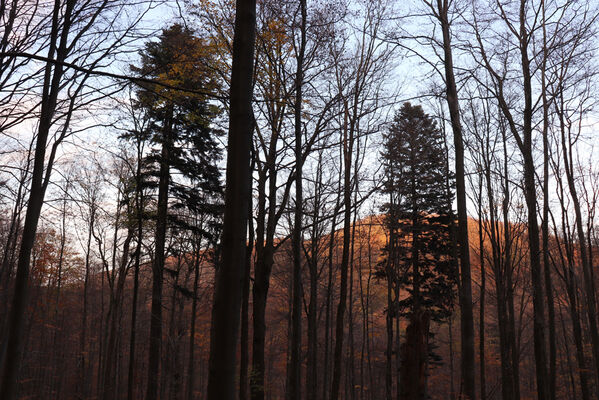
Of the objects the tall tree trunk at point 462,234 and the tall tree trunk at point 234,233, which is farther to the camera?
the tall tree trunk at point 462,234

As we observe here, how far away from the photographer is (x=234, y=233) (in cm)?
304

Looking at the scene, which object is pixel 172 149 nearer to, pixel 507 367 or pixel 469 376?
pixel 469 376

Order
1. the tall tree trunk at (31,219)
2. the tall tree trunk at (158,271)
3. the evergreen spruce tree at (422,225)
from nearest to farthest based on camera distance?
the tall tree trunk at (31,219) → the tall tree trunk at (158,271) → the evergreen spruce tree at (422,225)

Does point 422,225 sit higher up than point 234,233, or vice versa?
point 422,225

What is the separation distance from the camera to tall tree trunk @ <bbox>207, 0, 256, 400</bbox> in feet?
9.53

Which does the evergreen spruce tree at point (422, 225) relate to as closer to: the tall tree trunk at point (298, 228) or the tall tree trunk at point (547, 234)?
the tall tree trunk at point (547, 234)

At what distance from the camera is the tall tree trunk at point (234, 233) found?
9.53 ft

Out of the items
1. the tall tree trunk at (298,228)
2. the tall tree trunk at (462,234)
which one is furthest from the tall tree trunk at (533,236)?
the tall tree trunk at (298,228)

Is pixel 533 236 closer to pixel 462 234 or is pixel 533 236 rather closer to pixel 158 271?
pixel 462 234

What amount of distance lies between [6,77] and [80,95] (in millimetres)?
1250

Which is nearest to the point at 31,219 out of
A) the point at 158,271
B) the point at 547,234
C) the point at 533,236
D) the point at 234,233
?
the point at 234,233

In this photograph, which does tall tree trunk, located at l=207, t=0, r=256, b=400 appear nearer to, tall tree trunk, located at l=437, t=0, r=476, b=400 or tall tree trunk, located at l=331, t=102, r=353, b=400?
tall tree trunk, located at l=437, t=0, r=476, b=400

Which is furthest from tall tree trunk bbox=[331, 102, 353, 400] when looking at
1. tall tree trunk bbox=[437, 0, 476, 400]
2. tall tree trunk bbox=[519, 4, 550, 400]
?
tall tree trunk bbox=[519, 4, 550, 400]

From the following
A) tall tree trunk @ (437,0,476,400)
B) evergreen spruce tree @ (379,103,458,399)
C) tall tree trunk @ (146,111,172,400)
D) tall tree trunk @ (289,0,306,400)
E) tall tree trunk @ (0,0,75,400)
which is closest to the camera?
tall tree trunk @ (0,0,75,400)
